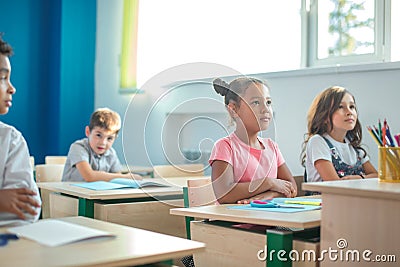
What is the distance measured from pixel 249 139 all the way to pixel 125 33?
3.24 m

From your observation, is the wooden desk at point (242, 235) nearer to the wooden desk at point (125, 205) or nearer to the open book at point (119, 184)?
the wooden desk at point (125, 205)

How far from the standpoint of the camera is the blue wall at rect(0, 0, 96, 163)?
5.55 metres

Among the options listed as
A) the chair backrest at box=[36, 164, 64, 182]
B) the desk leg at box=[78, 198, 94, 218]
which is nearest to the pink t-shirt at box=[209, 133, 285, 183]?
the desk leg at box=[78, 198, 94, 218]

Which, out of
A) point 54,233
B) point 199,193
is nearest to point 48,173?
point 199,193

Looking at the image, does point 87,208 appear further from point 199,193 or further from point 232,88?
point 232,88

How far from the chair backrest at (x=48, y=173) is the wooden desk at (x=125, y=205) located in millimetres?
446

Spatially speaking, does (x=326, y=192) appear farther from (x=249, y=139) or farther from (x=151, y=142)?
(x=151, y=142)

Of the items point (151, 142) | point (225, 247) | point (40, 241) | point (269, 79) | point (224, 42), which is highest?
point (224, 42)

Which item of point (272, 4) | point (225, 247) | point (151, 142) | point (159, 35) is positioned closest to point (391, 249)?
point (225, 247)

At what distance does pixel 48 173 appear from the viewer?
140 inches

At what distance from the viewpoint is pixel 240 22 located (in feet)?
14.4

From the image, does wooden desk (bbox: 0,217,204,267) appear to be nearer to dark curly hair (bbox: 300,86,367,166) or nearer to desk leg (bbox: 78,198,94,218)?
desk leg (bbox: 78,198,94,218)

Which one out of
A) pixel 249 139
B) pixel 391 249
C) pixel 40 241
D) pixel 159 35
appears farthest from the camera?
pixel 159 35

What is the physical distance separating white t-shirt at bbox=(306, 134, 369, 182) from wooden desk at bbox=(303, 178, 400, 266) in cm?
97
